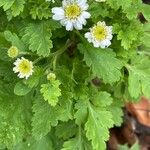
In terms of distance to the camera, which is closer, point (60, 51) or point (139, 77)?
point (60, 51)

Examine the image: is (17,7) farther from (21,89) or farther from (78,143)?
(78,143)

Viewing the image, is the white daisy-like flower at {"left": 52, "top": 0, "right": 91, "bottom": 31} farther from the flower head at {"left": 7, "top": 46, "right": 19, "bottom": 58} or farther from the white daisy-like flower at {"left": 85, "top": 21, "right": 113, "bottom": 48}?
the flower head at {"left": 7, "top": 46, "right": 19, "bottom": 58}

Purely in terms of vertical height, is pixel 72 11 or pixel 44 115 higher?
pixel 72 11

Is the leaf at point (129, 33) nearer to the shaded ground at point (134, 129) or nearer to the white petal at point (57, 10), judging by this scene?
the white petal at point (57, 10)

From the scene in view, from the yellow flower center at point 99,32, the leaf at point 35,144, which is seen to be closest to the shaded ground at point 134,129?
the leaf at point 35,144

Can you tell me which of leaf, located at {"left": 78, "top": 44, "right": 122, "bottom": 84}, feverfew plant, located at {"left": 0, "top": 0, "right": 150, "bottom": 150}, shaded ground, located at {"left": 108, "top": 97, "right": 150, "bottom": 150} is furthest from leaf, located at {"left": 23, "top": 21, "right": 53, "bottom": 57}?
shaded ground, located at {"left": 108, "top": 97, "right": 150, "bottom": 150}

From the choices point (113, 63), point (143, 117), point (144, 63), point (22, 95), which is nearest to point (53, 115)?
point (22, 95)

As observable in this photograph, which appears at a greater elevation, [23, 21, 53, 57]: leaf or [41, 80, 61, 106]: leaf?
[23, 21, 53, 57]: leaf

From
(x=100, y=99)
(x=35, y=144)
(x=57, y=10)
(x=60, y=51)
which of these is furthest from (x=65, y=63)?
(x=35, y=144)
